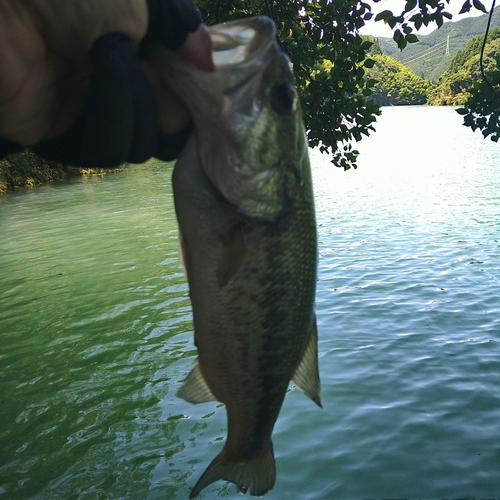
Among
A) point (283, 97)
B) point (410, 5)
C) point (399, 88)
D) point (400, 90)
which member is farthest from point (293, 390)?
point (399, 88)

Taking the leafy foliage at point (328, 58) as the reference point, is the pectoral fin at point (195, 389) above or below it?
below

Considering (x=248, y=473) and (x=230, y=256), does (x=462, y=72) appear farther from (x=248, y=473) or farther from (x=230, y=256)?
(x=230, y=256)

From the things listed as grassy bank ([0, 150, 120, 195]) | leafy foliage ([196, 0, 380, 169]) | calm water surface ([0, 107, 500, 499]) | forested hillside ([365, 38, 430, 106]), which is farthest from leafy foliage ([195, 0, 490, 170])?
forested hillside ([365, 38, 430, 106])

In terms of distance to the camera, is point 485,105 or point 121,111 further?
point 485,105

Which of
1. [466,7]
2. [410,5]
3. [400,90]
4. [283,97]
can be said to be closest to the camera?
[283,97]

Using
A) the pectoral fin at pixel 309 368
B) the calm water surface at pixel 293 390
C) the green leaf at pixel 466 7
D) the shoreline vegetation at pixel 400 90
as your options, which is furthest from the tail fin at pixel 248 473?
the shoreline vegetation at pixel 400 90

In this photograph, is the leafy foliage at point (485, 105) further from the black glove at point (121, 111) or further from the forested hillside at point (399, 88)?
the forested hillside at point (399, 88)

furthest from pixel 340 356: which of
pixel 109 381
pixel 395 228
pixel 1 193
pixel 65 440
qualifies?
pixel 1 193
